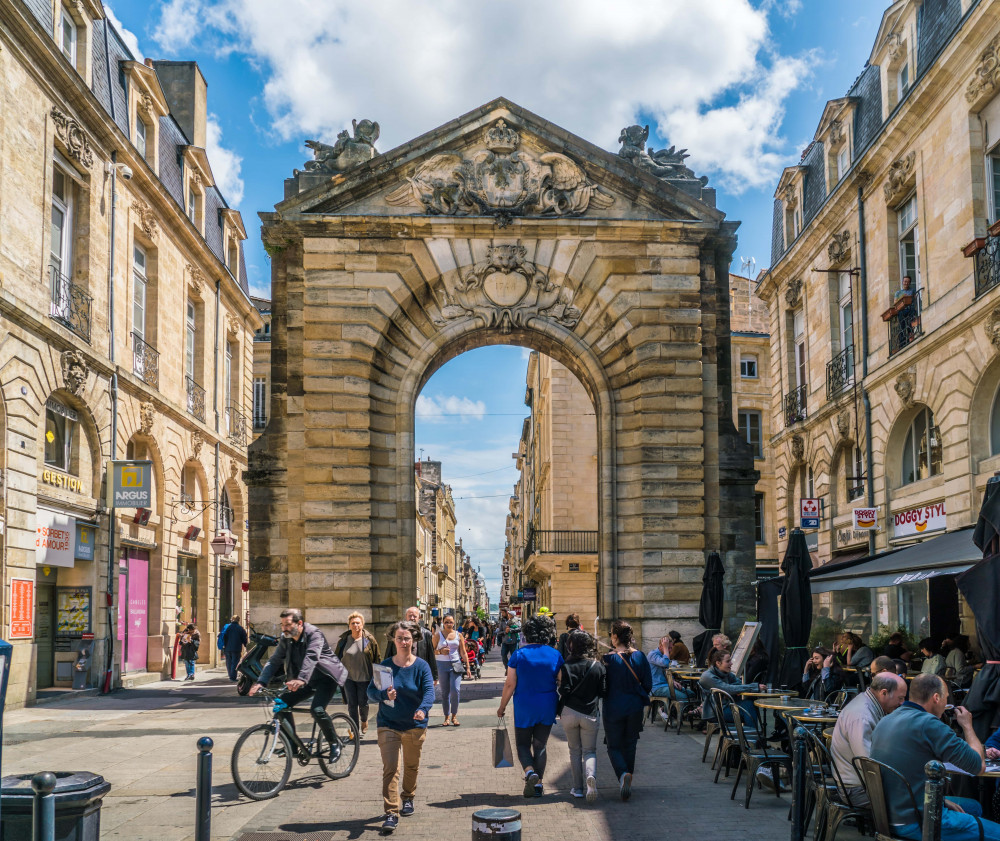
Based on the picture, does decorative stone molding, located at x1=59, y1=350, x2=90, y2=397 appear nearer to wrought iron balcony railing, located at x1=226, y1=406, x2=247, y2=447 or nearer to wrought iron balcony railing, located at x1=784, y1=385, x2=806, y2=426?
wrought iron balcony railing, located at x1=226, y1=406, x2=247, y2=447

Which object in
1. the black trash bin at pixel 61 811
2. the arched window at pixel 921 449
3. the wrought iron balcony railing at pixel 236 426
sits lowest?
the black trash bin at pixel 61 811

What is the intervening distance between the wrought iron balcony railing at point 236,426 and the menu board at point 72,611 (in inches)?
454

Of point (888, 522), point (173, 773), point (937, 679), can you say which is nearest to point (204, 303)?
point (888, 522)

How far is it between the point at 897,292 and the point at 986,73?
5462mm

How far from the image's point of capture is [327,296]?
19.0 metres

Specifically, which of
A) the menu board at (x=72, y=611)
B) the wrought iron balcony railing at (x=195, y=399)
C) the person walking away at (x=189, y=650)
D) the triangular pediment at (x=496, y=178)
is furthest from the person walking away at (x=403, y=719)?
the wrought iron balcony railing at (x=195, y=399)

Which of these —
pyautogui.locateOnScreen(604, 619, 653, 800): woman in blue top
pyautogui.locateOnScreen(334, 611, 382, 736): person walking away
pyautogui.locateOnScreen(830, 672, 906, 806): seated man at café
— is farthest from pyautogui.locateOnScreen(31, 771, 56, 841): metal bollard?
pyautogui.locateOnScreen(334, 611, 382, 736): person walking away

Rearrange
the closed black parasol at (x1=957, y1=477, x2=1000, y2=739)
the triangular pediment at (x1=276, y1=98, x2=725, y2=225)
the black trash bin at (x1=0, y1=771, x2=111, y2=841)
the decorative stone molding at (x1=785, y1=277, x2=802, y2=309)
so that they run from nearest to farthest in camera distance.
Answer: the black trash bin at (x1=0, y1=771, x2=111, y2=841) → the closed black parasol at (x1=957, y1=477, x2=1000, y2=739) → the triangular pediment at (x1=276, y1=98, x2=725, y2=225) → the decorative stone molding at (x1=785, y1=277, x2=802, y2=309)

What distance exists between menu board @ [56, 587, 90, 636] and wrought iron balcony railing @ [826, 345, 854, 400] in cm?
1679

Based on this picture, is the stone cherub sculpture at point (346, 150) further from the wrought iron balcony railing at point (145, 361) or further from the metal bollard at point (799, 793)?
the metal bollard at point (799, 793)

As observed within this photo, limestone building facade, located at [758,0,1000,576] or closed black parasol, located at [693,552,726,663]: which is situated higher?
limestone building facade, located at [758,0,1000,576]

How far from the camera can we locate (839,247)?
2466 centimetres

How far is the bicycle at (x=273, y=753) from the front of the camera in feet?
29.8

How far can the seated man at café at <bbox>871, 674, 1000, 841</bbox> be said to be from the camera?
5.87m
